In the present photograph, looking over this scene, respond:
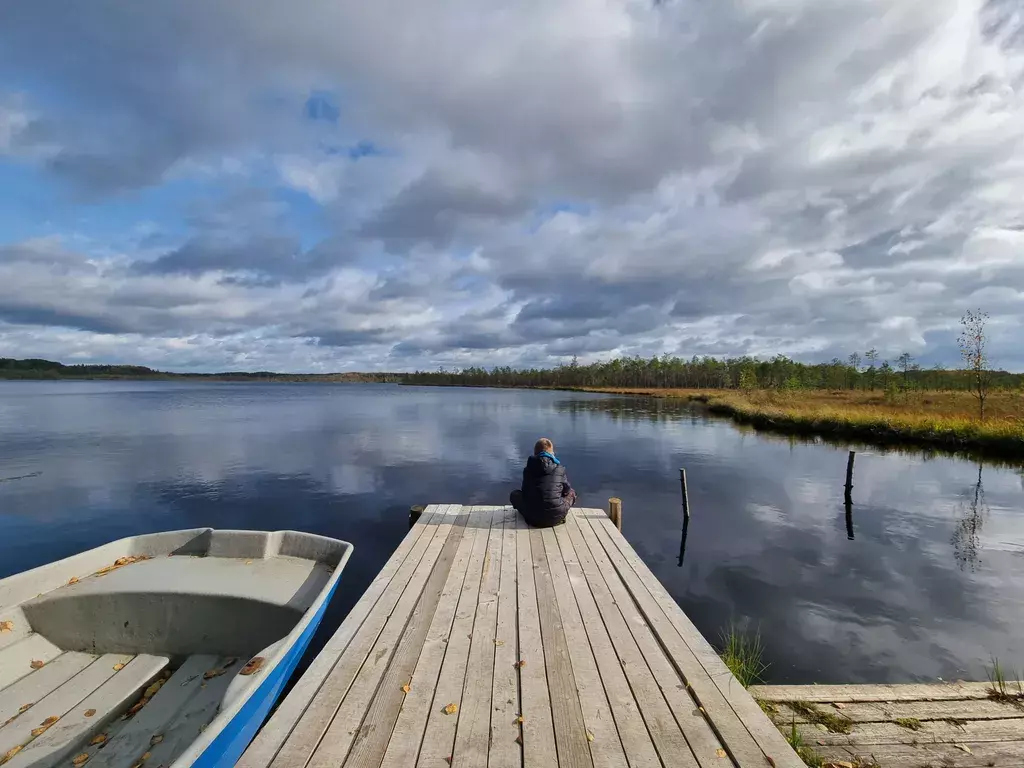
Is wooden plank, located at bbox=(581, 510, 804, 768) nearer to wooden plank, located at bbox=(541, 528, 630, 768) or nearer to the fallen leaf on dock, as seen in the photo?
wooden plank, located at bbox=(541, 528, 630, 768)

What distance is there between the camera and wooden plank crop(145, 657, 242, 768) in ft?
15.4

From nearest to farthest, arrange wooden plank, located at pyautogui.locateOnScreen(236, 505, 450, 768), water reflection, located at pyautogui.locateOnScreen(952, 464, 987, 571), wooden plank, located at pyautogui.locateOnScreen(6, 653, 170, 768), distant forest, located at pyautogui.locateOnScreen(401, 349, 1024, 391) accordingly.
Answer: wooden plank, located at pyautogui.locateOnScreen(236, 505, 450, 768) → wooden plank, located at pyautogui.locateOnScreen(6, 653, 170, 768) → water reflection, located at pyautogui.locateOnScreen(952, 464, 987, 571) → distant forest, located at pyautogui.locateOnScreen(401, 349, 1024, 391)

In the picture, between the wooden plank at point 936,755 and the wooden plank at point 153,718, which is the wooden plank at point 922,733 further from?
the wooden plank at point 153,718

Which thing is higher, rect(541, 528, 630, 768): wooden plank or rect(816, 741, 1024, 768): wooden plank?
rect(541, 528, 630, 768): wooden plank

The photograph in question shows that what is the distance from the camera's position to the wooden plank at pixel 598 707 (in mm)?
3308

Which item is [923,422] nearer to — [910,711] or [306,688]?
[910,711]

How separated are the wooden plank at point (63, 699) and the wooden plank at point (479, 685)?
14.5 feet

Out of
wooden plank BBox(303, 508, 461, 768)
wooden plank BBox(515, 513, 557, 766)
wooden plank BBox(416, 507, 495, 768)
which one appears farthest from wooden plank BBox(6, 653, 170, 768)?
wooden plank BBox(515, 513, 557, 766)

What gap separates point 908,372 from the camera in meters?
79.4

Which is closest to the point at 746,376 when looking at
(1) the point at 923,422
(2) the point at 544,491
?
(1) the point at 923,422

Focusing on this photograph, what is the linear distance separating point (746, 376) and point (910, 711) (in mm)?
90757

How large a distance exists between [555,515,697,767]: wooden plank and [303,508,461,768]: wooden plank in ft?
6.25

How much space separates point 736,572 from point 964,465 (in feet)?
72.0

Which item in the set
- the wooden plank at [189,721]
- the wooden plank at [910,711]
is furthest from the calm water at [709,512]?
the wooden plank at [189,721]
